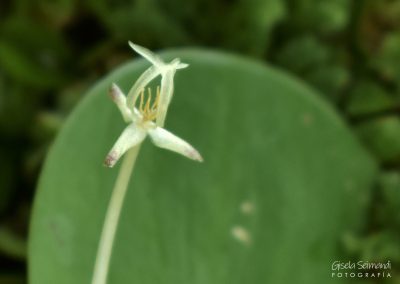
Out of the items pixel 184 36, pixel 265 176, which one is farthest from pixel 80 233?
pixel 184 36

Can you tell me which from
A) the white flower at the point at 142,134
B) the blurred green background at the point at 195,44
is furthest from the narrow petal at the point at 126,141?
the blurred green background at the point at 195,44

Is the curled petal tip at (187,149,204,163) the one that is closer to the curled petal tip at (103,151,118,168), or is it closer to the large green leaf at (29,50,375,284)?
the curled petal tip at (103,151,118,168)

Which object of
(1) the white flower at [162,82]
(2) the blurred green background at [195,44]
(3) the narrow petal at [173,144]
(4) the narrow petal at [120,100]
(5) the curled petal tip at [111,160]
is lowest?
(5) the curled petal tip at [111,160]

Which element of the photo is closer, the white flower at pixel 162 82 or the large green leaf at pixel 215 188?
the white flower at pixel 162 82

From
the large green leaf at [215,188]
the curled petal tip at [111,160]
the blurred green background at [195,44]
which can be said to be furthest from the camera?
the blurred green background at [195,44]

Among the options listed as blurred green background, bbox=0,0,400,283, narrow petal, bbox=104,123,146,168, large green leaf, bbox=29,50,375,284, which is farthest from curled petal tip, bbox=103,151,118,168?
blurred green background, bbox=0,0,400,283

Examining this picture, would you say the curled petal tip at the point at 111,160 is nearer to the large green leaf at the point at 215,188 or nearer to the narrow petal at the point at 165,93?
the narrow petal at the point at 165,93
